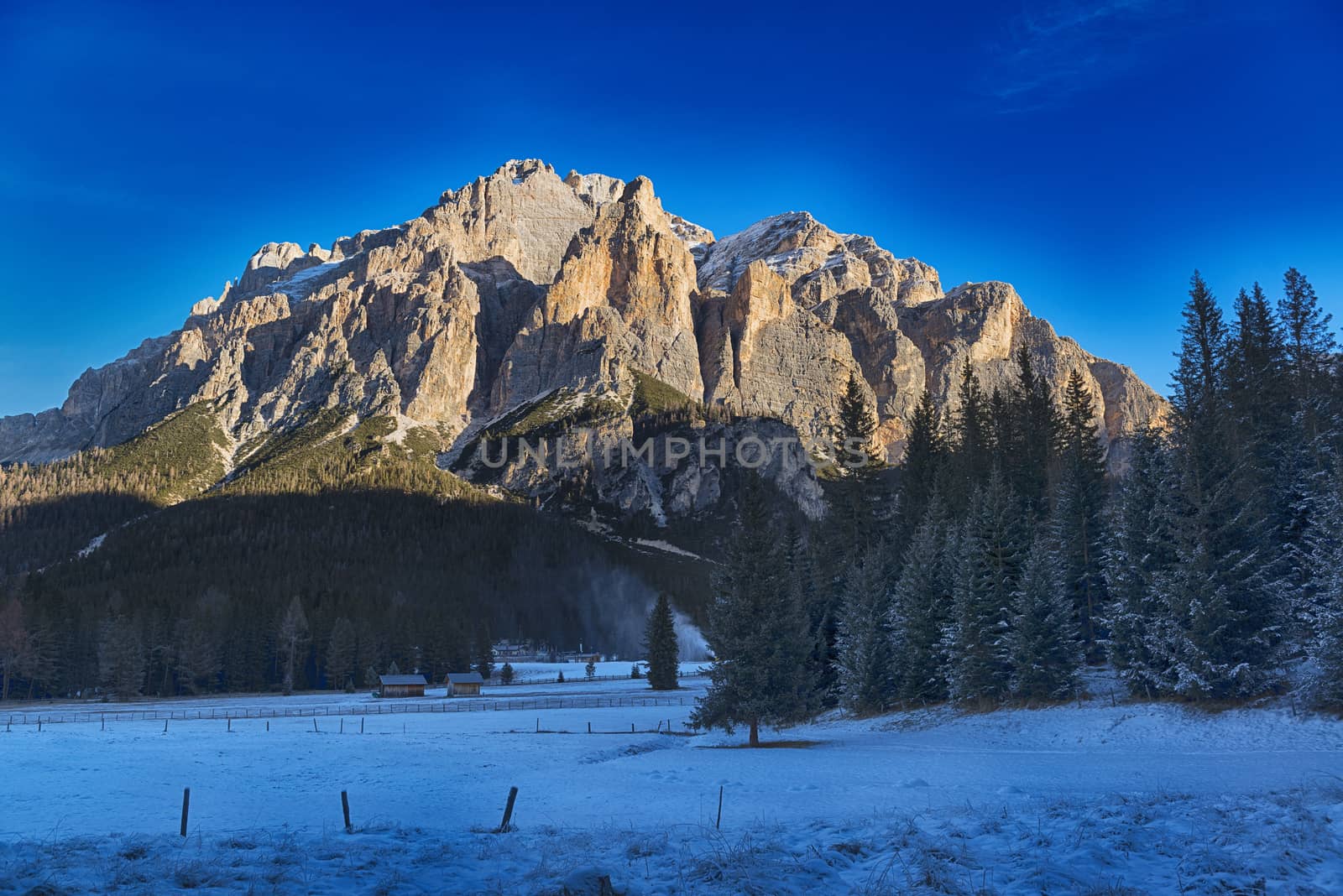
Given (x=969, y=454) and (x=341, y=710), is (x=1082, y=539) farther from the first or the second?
(x=341, y=710)

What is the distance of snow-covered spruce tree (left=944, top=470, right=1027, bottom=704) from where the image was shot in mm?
42625

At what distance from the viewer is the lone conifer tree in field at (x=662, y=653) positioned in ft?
302

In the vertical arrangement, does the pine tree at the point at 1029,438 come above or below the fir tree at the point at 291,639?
above

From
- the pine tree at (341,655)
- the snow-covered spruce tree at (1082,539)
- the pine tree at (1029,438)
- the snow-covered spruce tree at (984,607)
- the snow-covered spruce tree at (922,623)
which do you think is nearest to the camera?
the snow-covered spruce tree at (984,607)

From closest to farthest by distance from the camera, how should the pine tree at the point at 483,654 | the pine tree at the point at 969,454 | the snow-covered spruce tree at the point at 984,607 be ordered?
the snow-covered spruce tree at the point at 984,607, the pine tree at the point at 969,454, the pine tree at the point at 483,654

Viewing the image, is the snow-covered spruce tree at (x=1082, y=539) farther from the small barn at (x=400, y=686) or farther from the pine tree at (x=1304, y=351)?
the small barn at (x=400, y=686)

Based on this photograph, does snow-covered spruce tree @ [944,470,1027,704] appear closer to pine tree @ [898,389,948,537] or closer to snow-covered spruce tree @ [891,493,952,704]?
snow-covered spruce tree @ [891,493,952,704]

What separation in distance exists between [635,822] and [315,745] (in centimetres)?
3164

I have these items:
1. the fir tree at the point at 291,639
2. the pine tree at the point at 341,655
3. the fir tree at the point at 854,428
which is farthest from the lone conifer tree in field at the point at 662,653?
the fir tree at the point at 291,639

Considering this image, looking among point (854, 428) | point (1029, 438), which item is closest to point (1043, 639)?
point (1029, 438)

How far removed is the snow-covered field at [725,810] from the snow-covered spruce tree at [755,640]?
1.85m

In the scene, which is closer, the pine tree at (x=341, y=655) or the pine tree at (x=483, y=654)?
the pine tree at (x=341, y=655)

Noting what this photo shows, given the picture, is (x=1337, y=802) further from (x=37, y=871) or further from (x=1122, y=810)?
(x=37, y=871)

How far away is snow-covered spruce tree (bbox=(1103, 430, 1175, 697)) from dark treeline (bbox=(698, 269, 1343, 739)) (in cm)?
10
